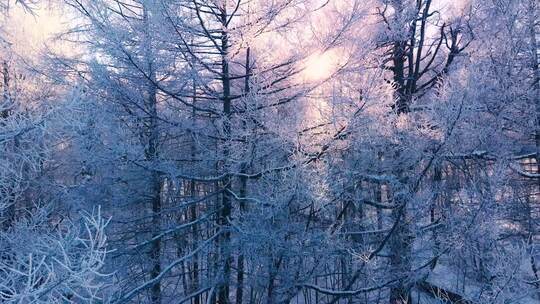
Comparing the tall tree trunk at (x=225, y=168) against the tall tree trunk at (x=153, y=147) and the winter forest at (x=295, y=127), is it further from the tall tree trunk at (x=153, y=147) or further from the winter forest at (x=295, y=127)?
the tall tree trunk at (x=153, y=147)

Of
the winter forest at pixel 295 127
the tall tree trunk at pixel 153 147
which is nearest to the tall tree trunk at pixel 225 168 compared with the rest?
the winter forest at pixel 295 127

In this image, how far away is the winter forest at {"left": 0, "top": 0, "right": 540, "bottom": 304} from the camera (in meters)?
5.32

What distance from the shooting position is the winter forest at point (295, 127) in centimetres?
532

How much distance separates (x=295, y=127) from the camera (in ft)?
17.3

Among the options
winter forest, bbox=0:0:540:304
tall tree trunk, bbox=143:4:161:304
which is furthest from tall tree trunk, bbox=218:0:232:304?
tall tree trunk, bbox=143:4:161:304

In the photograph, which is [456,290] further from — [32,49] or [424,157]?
[32,49]

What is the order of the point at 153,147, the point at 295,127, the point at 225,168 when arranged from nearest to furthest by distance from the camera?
1. the point at 295,127
2. the point at 225,168
3. the point at 153,147

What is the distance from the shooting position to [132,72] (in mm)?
6020

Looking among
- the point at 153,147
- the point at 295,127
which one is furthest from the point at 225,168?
the point at 153,147

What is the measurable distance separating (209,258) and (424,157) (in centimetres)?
408

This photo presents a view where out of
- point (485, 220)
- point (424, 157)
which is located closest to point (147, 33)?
point (424, 157)

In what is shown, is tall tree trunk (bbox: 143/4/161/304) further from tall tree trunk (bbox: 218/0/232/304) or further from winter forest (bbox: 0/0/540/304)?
tall tree trunk (bbox: 218/0/232/304)

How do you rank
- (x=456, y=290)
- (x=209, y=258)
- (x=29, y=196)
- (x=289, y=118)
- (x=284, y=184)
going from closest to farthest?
(x=284, y=184), (x=289, y=118), (x=456, y=290), (x=209, y=258), (x=29, y=196)

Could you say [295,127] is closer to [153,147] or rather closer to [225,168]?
[225,168]
